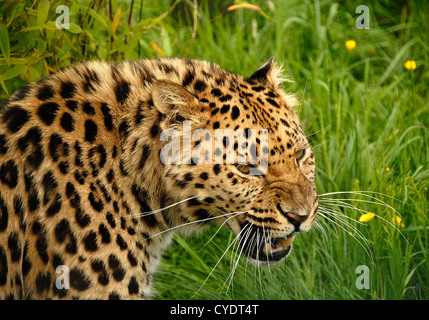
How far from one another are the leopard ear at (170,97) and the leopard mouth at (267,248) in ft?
3.60

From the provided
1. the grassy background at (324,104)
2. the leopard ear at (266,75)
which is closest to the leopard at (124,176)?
the leopard ear at (266,75)

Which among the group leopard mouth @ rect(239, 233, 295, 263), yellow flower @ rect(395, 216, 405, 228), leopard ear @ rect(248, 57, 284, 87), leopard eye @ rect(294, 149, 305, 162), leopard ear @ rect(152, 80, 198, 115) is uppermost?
leopard ear @ rect(248, 57, 284, 87)

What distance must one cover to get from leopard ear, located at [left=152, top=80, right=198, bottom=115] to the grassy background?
125 centimetres

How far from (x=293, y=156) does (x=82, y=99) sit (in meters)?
1.59

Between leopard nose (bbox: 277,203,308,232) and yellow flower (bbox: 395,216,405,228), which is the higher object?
leopard nose (bbox: 277,203,308,232)

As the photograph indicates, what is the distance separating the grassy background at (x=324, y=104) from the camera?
20.0 feet

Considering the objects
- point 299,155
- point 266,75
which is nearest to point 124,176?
point 299,155

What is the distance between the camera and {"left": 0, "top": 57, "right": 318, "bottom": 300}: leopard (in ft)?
16.1

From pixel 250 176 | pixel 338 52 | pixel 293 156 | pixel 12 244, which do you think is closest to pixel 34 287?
pixel 12 244

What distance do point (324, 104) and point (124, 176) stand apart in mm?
3480

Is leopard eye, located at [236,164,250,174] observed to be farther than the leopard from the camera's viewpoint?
Yes

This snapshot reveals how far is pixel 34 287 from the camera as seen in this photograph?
494 centimetres

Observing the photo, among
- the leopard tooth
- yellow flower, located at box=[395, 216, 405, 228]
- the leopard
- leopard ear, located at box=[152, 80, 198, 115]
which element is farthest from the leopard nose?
yellow flower, located at box=[395, 216, 405, 228]

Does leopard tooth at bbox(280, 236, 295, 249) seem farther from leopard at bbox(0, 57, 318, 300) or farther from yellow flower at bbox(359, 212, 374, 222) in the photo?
yellow flower at bbox(359, 212, 374, 222)
